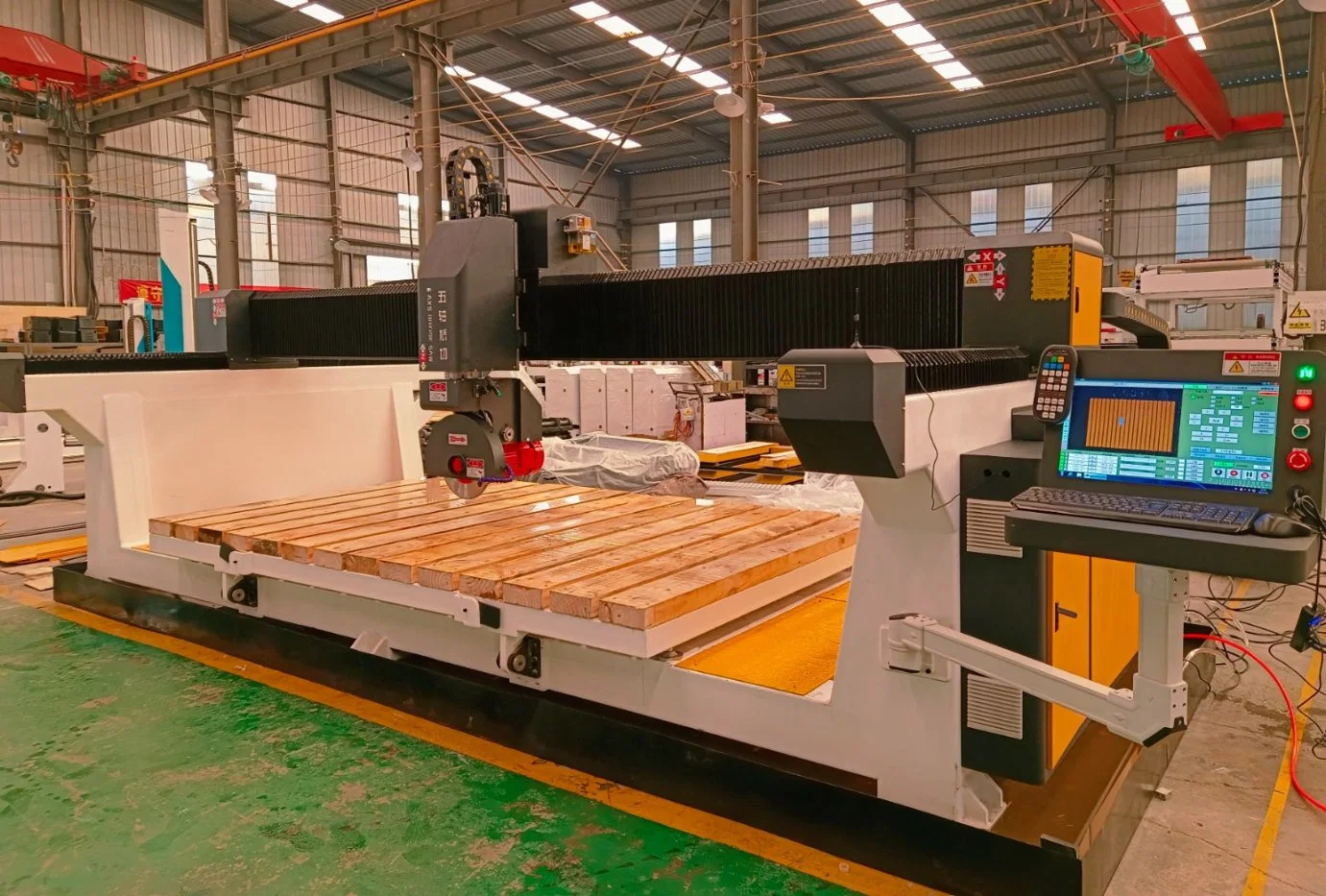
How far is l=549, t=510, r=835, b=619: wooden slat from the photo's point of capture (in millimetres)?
2484

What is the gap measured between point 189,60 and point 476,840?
17845 mm

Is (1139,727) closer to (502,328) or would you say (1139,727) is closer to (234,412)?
(502,328)

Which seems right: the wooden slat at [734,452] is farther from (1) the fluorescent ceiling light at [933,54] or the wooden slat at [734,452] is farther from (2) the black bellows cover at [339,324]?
(1) the fluorescent ceiling light at [933,54]

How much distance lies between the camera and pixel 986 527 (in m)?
2.02

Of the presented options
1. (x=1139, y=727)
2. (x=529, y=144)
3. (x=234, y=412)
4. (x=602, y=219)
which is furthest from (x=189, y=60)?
(x=1139, y=727)

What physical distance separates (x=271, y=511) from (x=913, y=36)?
1404 centimetres

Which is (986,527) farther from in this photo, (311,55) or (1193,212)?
(1193,212)

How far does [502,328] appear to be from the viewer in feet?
9.23

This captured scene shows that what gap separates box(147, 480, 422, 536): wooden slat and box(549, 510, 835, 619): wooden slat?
198cm

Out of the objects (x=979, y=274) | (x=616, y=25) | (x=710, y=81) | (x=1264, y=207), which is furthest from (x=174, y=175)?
(x=1264, y=207)

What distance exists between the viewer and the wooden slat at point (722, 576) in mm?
2398

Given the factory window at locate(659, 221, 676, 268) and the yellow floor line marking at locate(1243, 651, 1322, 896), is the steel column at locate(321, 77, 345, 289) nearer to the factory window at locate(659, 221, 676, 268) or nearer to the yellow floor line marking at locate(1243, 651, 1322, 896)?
the factory window at locate(659, 221, 676, 268)

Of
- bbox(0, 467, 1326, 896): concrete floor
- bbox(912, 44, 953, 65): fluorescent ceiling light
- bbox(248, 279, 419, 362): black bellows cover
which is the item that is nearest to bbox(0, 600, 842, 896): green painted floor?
bbox(0, 467, 1326, 896): concrete floor

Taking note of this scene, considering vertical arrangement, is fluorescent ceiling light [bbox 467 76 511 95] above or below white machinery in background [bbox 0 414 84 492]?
above
